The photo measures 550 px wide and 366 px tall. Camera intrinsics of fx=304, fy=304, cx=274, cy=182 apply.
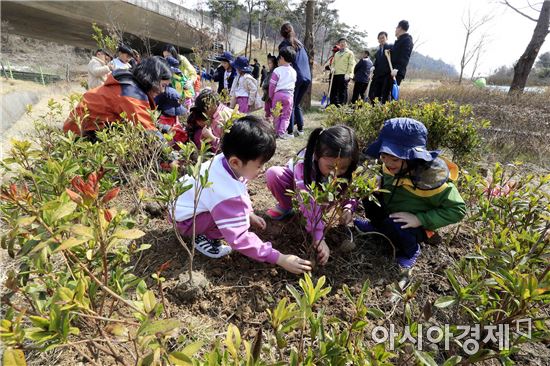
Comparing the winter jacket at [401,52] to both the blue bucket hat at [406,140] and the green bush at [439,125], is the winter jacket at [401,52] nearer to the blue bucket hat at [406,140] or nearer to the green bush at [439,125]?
the green bush at [439,125]

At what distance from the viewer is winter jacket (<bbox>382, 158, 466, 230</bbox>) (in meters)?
1.77

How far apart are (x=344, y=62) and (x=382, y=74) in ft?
3.83

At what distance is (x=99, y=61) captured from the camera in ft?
17.3

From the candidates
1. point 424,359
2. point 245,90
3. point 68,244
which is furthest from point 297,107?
point 68,244

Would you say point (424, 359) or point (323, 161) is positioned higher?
point (323, 161)

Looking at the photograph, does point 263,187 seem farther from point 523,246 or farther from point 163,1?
point 163,1

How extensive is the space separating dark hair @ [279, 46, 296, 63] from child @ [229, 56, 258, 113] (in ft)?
2.59

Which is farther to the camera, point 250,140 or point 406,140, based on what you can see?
point 406,140

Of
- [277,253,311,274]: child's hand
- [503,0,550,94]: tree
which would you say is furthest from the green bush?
[503,0,550,94]: tree

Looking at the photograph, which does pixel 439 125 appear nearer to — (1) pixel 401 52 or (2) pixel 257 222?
(2) pixel 257 222

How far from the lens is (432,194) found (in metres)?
1.82

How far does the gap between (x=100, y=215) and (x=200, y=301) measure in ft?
3.13

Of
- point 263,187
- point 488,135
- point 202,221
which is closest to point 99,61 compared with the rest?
point 263,187

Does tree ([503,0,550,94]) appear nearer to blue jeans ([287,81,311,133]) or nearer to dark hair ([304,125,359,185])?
blue jeans ([287,81,311,133])
